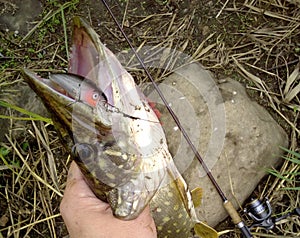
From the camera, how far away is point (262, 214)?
8.39 feet

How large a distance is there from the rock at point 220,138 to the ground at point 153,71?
101 mm

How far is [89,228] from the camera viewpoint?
1876mm

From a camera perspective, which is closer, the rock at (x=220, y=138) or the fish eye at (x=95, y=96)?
the fish eye at (x=95, y=96)

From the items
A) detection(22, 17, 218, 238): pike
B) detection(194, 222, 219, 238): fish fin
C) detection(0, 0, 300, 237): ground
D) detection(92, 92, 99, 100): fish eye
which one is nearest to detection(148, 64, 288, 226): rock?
detection(0, 0, 300, 237): ground

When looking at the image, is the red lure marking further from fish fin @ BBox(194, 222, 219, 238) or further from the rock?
the rock

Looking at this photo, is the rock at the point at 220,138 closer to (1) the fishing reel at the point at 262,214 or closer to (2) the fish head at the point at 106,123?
(1) the fishing reel at the point at 262,214

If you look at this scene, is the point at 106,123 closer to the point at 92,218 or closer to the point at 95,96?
the point at 95,96

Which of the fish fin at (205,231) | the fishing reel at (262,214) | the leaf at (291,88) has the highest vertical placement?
the leaf at (291,88)

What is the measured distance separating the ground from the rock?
0.10m

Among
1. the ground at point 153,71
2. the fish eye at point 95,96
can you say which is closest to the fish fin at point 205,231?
the ground at point 153,71

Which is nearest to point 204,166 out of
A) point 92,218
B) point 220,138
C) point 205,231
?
point 220,138

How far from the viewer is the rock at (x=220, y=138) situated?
267 centimetres

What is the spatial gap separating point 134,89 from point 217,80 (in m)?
1.10

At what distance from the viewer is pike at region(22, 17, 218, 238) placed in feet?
5.38
